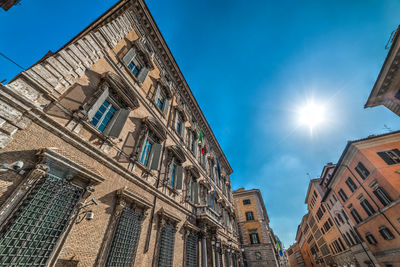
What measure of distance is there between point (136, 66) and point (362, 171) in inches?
1075

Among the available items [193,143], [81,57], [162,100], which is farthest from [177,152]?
[81,57]

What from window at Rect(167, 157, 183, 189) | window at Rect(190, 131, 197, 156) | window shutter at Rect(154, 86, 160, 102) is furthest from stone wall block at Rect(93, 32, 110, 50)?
window at Rect(190, 131, 197, 156)

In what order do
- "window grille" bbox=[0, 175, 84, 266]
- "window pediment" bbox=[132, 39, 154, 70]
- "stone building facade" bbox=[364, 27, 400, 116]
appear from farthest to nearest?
"stone building facade" bbox=[364, 27, 400, 116]
"window pediment" bbox=[132, 39, 154, 70]
"window grille" bbox=[0, 175, 84, 266]

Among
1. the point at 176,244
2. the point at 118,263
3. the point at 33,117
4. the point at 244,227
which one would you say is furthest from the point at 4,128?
the point at 244,227

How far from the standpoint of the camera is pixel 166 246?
802 centimetres

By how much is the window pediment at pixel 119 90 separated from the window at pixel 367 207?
28.2 meters

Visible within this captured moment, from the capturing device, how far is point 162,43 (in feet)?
42.9

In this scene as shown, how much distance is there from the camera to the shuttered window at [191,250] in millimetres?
9510

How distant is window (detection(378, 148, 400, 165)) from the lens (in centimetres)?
1753

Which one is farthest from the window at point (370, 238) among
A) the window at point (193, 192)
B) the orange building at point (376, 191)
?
the window at point (193, 192)

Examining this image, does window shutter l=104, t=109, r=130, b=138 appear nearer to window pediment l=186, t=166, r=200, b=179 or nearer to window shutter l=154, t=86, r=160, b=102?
window shutter l=154, t=86, r=160, b=102

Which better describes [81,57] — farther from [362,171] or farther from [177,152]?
[362,171]

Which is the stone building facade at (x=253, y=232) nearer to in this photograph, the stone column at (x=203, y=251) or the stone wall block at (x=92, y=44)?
the stone column at (x=203, y=251)

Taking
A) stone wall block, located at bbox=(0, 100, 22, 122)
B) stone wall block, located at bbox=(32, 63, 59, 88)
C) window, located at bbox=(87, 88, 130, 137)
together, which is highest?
window, located at bbox=(87, 88, 130, 137)
